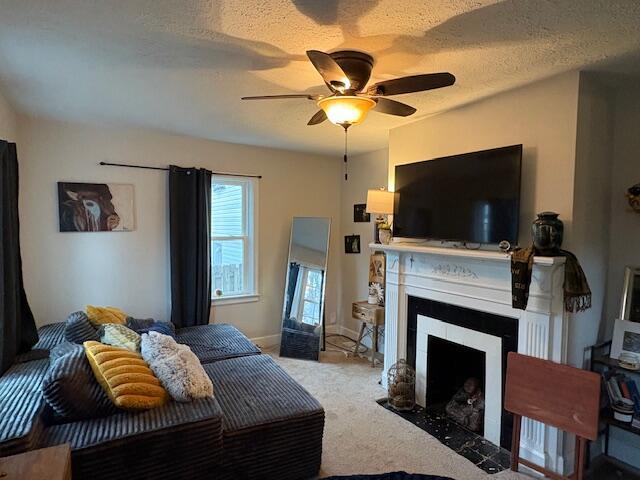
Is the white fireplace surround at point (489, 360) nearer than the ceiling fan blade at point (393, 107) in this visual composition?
No

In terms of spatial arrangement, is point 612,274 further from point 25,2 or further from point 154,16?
point 25,2

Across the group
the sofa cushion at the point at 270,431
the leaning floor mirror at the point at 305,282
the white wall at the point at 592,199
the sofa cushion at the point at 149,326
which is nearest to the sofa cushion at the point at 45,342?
the sofa cushion at the point at 149,326

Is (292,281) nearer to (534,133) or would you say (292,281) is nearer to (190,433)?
(190,433)

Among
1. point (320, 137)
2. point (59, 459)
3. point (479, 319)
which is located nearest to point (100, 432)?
point (59, 459)

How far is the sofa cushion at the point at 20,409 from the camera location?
161 cm

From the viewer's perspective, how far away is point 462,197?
8.86 ft

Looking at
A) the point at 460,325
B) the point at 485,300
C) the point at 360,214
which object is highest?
the point at 360,214

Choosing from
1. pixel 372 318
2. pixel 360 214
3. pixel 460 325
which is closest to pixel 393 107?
pixel 460 325

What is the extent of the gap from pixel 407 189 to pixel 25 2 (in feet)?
8.33

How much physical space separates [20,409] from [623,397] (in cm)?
323

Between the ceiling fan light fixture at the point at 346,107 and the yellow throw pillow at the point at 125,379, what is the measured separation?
5.54ft

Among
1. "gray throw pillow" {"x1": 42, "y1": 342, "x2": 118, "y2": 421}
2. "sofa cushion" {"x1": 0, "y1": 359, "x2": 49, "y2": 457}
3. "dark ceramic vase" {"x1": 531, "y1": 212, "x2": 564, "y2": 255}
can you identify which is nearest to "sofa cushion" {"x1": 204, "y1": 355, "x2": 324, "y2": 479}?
"gray throw pillow" {"x1": 42, "y1": 342, "x2": 118, "y2": 421}

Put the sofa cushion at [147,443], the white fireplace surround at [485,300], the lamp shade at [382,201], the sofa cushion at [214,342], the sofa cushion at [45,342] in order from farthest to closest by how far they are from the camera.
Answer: the lamp shade at [382,201], the sofa cushion at [214,342], the sofa cushion at [45,342], the white fireplace surround at [485,300], the sofa cushion at [147,443]

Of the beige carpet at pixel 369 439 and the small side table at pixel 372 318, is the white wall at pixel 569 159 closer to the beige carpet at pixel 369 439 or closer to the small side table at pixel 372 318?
the beige carpet at pixel 369 439
